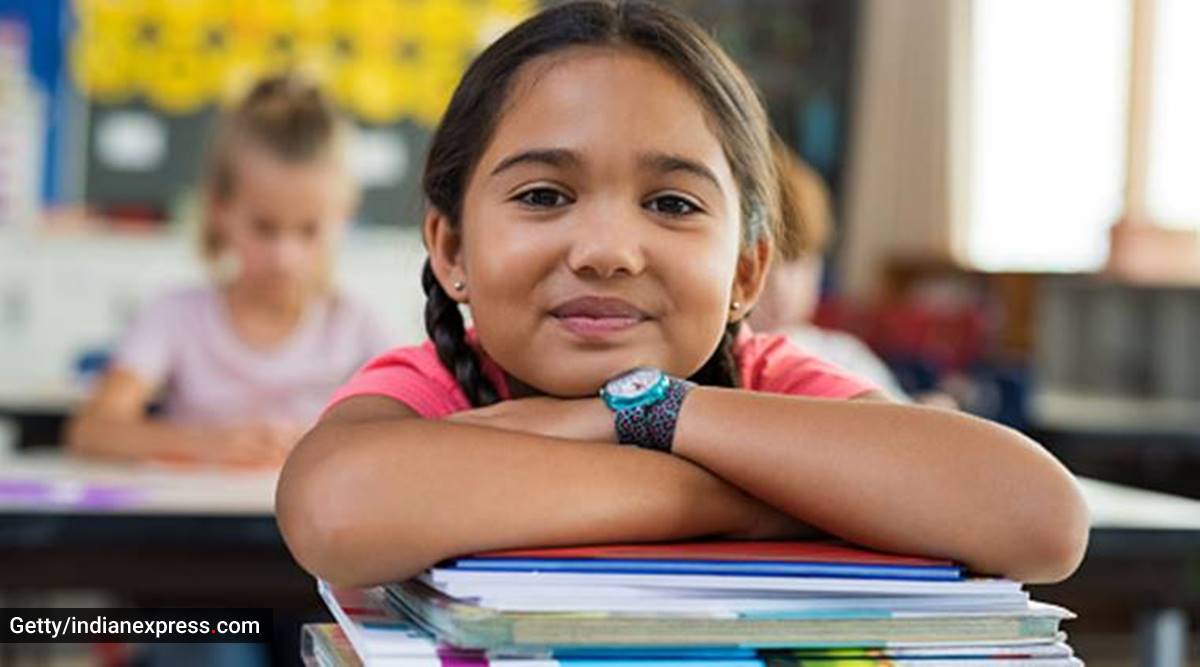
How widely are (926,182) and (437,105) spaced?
2243 millimetres

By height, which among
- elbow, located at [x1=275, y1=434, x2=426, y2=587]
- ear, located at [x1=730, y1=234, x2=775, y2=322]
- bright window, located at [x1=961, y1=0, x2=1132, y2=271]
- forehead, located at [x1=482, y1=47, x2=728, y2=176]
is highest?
bright window, located at [x1=961, y1=0, x2=1132, y2=271]

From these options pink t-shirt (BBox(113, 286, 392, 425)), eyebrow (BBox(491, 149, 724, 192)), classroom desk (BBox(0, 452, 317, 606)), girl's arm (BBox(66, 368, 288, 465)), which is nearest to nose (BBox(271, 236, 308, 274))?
pink t-shirt (BBox(113, 286, 392, 425))

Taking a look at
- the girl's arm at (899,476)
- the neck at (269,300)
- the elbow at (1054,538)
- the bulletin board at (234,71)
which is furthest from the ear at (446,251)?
the bulletin board at (234,71)

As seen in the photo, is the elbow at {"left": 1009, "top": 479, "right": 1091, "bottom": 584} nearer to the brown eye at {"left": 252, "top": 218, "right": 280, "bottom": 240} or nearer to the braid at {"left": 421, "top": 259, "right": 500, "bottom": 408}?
the braid at {"left": 421, "top": 259, "right": 500, "bottom": 408}

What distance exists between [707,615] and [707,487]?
0.17 m

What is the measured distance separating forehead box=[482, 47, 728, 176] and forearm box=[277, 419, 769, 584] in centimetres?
17

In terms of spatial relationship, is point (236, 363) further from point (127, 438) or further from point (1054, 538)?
point (1054, 538)

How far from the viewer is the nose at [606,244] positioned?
3.34ft

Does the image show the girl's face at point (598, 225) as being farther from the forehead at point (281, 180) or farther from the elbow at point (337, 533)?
the forehead at point (281, 180)

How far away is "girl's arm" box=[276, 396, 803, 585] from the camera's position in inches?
35.7

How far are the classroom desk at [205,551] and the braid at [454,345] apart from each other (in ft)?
2.24

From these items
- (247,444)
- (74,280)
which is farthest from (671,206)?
(74,280)

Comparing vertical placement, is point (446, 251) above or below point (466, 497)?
above

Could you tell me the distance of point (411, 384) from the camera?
1.17 meters
